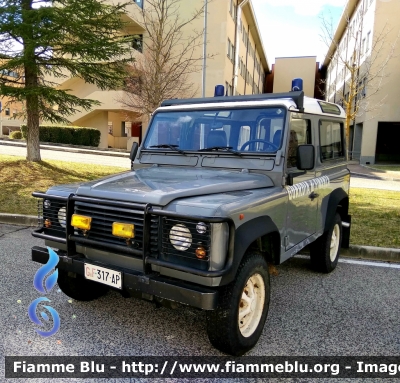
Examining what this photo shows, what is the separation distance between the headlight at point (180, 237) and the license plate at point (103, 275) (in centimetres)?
54

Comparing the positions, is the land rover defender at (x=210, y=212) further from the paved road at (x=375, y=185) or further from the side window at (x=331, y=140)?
the paved road at (x=375, y=185)

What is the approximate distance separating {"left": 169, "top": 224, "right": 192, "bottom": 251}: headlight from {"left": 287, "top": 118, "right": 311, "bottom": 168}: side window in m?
1.56

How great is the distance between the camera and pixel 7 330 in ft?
10.9

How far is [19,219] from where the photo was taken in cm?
727

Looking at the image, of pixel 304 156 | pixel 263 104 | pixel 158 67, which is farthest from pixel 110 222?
pixel 158 67

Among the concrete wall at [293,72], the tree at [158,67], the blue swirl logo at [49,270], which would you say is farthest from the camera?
the concrete wall at [293,72]

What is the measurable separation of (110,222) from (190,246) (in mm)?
741

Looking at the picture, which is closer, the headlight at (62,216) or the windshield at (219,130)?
the headlight at (62,216)

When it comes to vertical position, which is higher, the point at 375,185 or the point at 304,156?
the point at 304,156

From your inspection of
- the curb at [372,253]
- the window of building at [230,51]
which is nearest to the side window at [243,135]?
the curb at [372,253]

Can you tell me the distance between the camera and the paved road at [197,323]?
125 inches

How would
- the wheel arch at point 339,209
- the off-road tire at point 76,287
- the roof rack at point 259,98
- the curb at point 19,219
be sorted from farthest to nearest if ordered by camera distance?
the curb at point 19,219 → the wheel arch at point 339,209 → the roof rack at point 259,98 → the off-road tire at point 76,287

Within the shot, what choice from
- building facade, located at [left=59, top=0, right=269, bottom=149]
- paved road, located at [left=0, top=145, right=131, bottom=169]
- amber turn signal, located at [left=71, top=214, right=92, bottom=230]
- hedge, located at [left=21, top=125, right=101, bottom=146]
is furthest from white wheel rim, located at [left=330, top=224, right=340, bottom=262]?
hedge, located at [left=21, top=125, right=101, bottom=146]

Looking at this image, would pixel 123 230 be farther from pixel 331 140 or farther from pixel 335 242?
pixel 335 242
